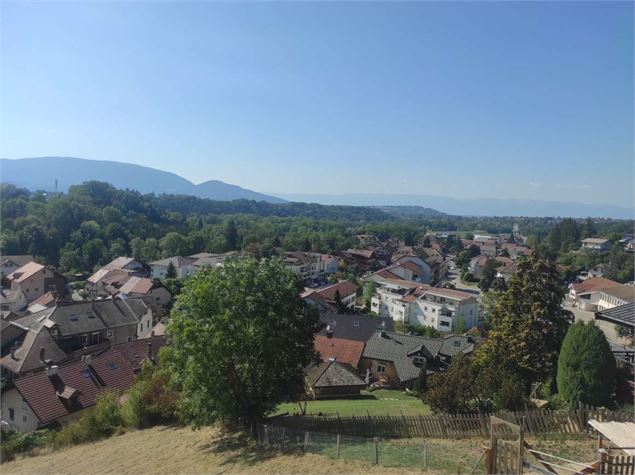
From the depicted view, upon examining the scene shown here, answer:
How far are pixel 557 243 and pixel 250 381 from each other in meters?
141

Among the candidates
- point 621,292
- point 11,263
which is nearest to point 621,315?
point 621,292

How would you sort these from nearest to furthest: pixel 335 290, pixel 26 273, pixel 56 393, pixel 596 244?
pixel 56 393, pixel 335 290, pixel 26 273, pixel 596 244

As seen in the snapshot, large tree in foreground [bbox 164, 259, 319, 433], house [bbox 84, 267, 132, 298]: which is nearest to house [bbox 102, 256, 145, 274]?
house [bbox 84, 267, 132, 298]

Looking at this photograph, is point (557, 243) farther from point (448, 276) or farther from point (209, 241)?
point (209, 241)

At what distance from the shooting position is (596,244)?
122500 millimetres

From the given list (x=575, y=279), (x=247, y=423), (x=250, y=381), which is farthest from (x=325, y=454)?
(x=575, y=279)

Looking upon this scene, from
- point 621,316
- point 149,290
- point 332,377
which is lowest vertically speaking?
point 149,290

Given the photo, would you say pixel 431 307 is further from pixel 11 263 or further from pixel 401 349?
pixel 11 263

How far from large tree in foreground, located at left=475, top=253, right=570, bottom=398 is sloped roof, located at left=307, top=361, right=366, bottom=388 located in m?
8.79

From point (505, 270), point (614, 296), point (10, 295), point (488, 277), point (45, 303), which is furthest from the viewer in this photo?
point (505, 270)

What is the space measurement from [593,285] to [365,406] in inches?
2426

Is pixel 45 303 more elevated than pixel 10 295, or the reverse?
pixel 45 303

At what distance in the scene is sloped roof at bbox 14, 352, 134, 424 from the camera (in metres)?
22.9

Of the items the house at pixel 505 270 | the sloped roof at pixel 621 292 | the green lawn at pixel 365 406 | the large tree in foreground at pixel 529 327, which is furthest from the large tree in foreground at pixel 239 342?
the house at pixel 505 270
